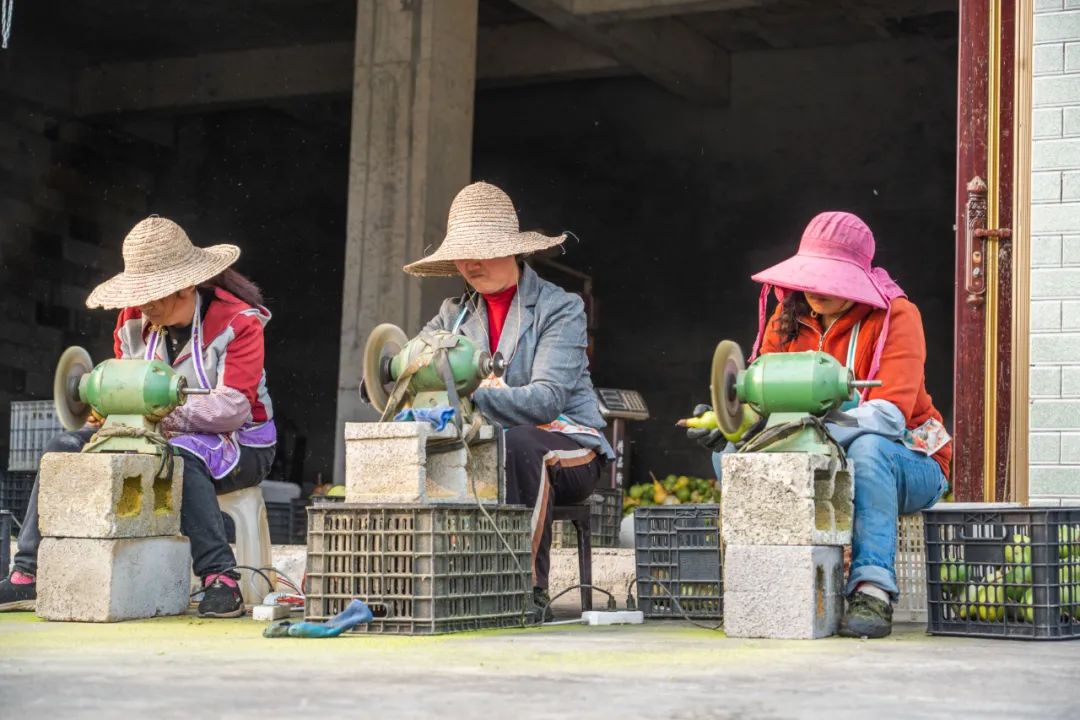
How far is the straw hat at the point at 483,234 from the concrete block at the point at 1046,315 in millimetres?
1513

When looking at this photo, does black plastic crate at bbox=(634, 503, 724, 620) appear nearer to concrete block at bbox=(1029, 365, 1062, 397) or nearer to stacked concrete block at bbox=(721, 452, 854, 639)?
stacked concrete block at bbox=(721, 452, 854, 639)

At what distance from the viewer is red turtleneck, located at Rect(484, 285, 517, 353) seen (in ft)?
15.4

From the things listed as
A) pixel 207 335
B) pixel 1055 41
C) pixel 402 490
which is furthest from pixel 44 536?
pixel 1055 41

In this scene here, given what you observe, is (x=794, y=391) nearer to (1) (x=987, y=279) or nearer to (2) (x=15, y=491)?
(1) (x=987, y=279)

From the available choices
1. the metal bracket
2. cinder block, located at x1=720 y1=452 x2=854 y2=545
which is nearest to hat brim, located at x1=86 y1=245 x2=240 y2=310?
cinder block, located at x1=720 y1=452 x2=854 y2=545

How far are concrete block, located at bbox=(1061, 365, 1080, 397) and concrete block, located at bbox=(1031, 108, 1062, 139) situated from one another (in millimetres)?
746

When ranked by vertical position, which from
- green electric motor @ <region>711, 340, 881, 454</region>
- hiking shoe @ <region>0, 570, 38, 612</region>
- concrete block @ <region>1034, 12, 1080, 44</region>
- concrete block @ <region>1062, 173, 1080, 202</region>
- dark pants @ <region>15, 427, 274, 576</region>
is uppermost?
concrete block @ <region>1034, 12, 1080, 44</region>

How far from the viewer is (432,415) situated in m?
4.04

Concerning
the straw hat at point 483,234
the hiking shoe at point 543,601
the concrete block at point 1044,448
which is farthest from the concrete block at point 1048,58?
the hiking shoe at point 543,601

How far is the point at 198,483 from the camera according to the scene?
4.68 m

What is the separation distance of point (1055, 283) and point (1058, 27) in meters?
0.83

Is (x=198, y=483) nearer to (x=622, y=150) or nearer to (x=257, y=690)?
(x=257, y=690)

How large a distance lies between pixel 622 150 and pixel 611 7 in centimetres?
323

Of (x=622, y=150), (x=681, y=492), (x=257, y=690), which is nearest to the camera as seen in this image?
(x=257, y=690)
